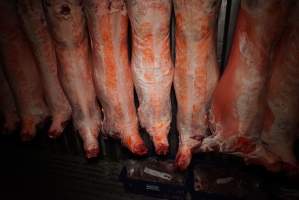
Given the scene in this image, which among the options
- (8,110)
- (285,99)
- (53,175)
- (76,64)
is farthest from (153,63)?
(53,175)

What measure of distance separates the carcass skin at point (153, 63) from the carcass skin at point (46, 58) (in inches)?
17.0

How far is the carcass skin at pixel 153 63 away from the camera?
3.83 feet

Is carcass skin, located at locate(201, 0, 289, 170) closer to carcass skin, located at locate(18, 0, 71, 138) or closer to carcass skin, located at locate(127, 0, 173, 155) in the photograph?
carcass skin, located at locate(127, 0, 173, 155)

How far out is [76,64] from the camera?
1427 millimetres

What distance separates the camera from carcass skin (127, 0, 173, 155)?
117 centimetres

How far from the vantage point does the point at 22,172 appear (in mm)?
2396

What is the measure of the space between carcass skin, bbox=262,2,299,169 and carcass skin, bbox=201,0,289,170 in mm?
34

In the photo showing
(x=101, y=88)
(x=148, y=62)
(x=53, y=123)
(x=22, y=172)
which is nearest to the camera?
(x=148, y=62)

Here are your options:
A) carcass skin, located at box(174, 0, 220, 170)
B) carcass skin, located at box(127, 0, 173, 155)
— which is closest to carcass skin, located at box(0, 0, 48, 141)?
carcass skin, located at box(127, 0, 173, 155)

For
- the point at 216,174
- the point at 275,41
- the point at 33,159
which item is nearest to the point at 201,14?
the point at 275,41

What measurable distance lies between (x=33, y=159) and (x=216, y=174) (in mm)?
1401

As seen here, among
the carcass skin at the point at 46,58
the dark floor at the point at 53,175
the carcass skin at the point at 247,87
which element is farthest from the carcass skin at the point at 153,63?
Result: the dark floor at the point at 53,175

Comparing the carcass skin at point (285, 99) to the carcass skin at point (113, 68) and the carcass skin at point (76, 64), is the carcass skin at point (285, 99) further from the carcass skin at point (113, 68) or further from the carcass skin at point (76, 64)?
the carcass skin at point (76, 64)

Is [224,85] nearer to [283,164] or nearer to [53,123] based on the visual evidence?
[283,164]
